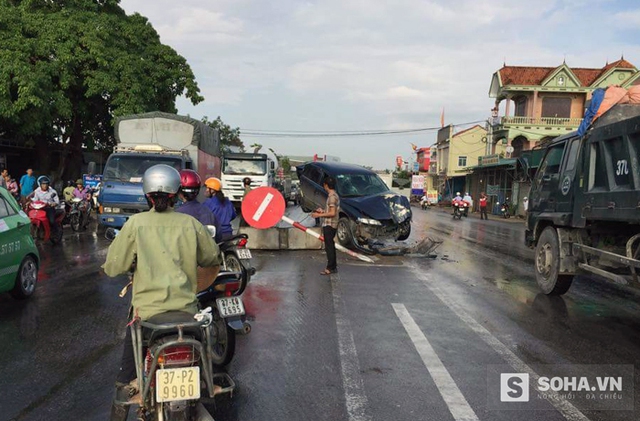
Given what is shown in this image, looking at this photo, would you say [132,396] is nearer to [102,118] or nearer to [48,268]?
[48,268]

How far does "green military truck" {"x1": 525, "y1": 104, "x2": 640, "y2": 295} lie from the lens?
5852 mm

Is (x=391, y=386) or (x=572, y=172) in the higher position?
(x=572, y=172)

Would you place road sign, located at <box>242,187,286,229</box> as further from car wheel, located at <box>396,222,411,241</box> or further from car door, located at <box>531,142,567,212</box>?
car door, located at <box>531,142,567,212</box>

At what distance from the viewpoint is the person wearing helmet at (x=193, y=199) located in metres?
4.93

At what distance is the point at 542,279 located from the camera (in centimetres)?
795

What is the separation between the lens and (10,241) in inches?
255

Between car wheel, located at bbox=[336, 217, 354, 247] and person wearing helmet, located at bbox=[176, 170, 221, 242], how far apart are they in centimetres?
715

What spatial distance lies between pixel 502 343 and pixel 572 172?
132 inches

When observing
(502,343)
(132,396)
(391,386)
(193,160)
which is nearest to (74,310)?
(132,396)

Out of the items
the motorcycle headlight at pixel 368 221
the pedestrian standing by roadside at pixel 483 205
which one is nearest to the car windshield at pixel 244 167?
the motorcycle headlight at pixel 368 221

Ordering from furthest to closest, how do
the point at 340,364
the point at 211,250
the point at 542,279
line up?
the point at 542,279
the point at 340,364
the point at 211,250

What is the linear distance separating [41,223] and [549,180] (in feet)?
34.8

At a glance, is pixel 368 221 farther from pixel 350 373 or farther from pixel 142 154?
pixel 350 373

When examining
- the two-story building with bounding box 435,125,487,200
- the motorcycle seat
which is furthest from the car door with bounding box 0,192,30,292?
the two-story building with bounding box 435,125,487,200
